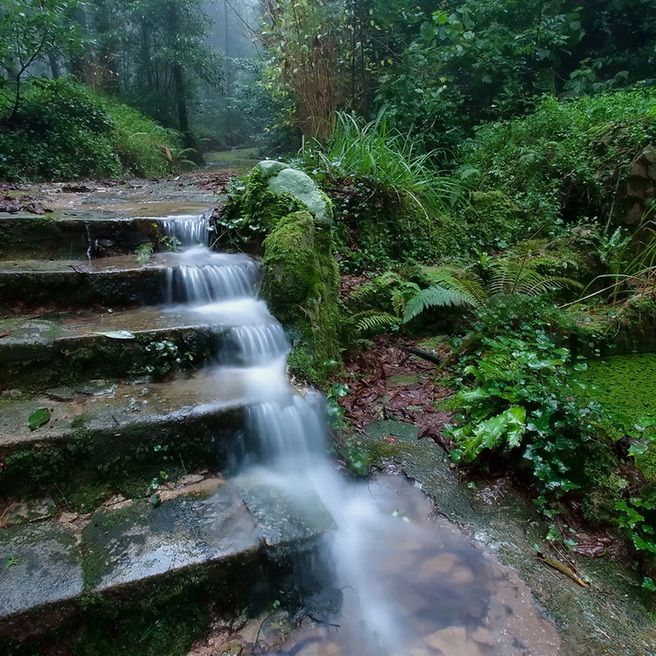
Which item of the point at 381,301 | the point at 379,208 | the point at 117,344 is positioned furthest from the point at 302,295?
the point at 379,208

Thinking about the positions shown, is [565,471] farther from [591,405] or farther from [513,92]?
[513,92]

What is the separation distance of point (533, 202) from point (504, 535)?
4.09 metres

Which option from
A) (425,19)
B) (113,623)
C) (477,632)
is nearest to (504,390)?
(477,632)

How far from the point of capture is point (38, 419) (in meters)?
1.94

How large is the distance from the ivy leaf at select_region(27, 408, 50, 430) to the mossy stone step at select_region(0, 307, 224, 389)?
1.06 feet

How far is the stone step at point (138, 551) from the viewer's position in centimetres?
143

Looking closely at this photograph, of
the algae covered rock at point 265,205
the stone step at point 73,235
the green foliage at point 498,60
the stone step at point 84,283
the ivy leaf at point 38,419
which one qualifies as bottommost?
the ivy leaf at point 38,419

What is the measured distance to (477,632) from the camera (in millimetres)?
1562

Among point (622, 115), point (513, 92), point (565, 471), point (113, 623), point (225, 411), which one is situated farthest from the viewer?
point (513, 92)

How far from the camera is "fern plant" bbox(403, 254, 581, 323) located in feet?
11.0

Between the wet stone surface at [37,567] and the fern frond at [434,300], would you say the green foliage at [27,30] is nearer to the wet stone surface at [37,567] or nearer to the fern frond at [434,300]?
the fern frond at [434,300]

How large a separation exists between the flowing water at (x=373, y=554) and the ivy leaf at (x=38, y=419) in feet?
3.00

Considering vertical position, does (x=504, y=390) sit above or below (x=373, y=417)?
above

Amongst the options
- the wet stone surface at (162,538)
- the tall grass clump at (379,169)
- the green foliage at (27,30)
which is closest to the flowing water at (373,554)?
the wet stone surface at (162,538)
